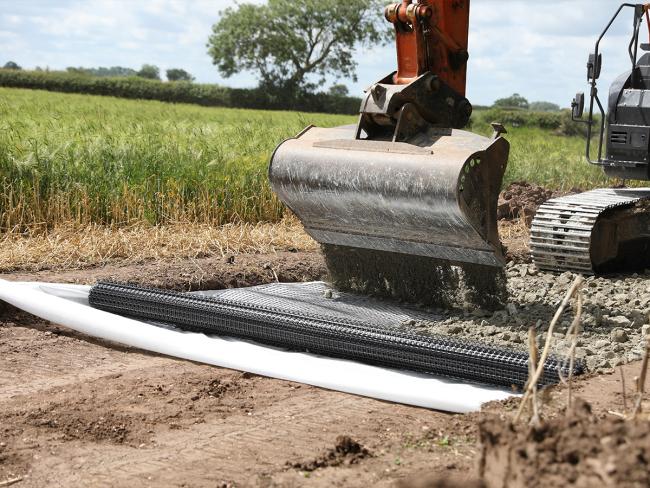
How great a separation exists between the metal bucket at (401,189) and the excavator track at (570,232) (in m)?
1.66

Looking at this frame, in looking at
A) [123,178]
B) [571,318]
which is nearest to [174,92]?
[123,178]

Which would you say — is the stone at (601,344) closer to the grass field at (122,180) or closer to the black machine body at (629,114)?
the black machine body at (629,114)

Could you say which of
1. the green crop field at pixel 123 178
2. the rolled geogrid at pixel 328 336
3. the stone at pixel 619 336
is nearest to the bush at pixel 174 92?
the green crop field at pixel 123 178

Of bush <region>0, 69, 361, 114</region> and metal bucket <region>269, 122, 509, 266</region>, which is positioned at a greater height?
bush <region>0, 69, 361, 114</region>

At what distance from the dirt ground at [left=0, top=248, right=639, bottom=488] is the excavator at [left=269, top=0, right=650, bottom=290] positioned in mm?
1594

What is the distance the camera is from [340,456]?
395 cm

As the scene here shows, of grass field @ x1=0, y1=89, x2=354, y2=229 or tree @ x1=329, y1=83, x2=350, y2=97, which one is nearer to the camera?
grass field @ x1=0, y1=89, x2=354, y2=229

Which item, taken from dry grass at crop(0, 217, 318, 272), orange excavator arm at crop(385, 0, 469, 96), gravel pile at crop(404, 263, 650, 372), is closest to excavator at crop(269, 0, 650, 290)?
orange excavator arm at crop(385, 0, 469, 96)

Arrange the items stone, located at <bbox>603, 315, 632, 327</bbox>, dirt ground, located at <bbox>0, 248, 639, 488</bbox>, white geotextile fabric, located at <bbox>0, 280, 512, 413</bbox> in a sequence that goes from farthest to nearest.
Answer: stone, located at <bbox>603, 315, 632, 327</bbox> → white geotextile fabric, located at <bbox>0, 280, 512, 413</bbox> → dirt ground, located at <bbox>0, 248, 639, 488</bbox>

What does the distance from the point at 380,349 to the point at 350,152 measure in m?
1.76

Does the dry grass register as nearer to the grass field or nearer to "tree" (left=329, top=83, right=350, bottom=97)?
the grass field

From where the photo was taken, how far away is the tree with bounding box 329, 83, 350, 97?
5318 cm

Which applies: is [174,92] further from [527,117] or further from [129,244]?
[129,244]

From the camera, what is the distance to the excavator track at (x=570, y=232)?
779 cm
